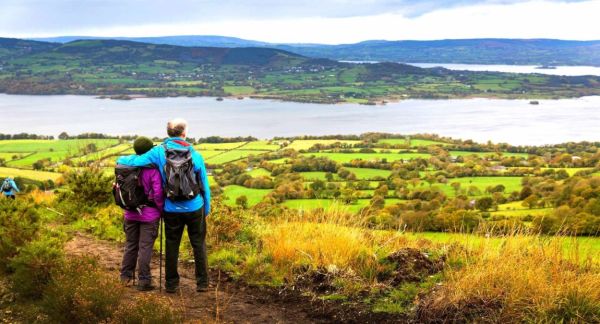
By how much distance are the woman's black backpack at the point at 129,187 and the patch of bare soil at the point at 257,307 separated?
26.7 inches

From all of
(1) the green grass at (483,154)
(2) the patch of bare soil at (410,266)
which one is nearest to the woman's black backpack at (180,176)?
(2) the patch of bare soil at (410,266)

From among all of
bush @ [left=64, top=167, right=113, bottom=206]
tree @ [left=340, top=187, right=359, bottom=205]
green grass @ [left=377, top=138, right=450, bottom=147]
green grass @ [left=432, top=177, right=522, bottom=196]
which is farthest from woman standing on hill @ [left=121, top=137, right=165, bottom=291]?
green grass @ [left=377, top=138, right=450, bottom=147]

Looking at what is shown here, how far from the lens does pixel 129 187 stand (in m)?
5.79

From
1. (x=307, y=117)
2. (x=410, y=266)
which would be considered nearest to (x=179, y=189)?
(x=410, y=266)

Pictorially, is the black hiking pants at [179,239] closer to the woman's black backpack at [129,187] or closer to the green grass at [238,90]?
the woman's black backpack at [129,187]

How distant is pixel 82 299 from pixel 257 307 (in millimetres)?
1902

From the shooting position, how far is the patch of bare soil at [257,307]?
17.5ft

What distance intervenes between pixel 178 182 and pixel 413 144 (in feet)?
207

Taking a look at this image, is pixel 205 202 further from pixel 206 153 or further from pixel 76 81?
pixel 76 81

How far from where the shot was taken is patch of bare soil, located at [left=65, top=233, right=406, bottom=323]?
17.5ft

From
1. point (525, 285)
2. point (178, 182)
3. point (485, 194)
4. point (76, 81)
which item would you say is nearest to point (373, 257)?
point (525, 285)

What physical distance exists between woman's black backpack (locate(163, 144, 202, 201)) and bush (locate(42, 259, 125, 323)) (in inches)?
43.4

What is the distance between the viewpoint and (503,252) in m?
5.91

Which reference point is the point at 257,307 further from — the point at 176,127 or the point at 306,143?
the point at 306,143
